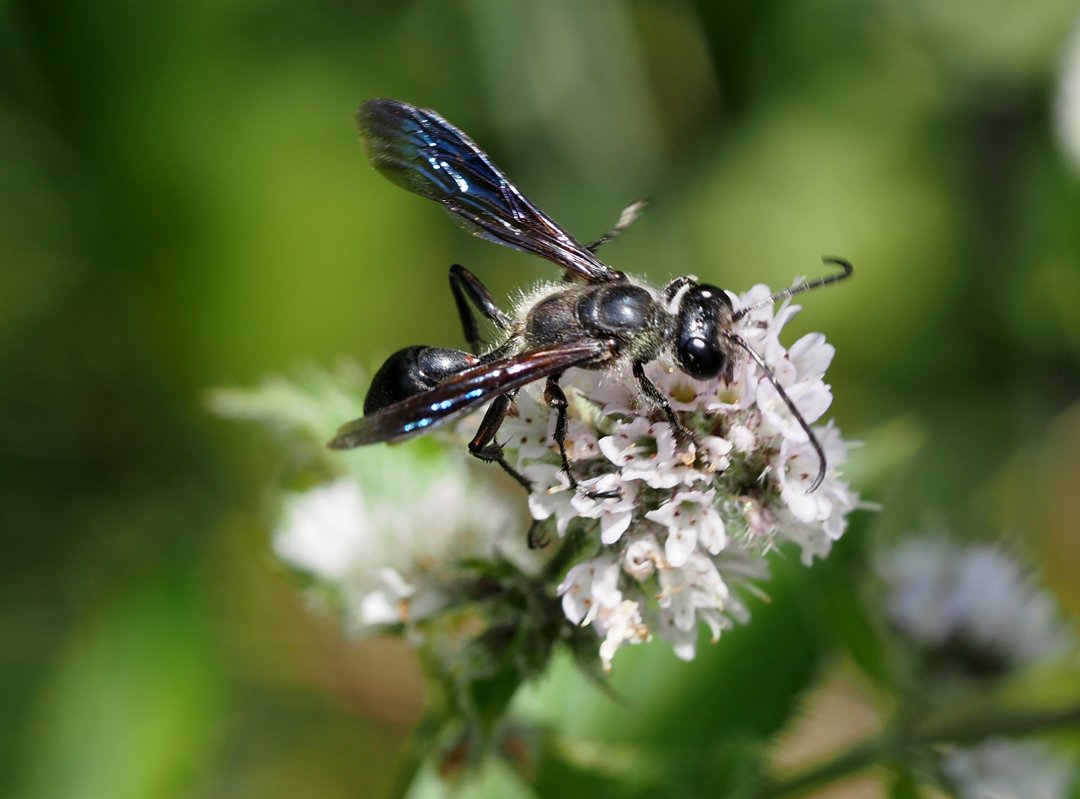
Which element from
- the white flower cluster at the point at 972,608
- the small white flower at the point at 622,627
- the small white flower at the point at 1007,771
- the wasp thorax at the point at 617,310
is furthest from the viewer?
the white flower cluster at the point at 972,608

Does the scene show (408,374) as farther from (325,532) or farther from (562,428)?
(325,532)

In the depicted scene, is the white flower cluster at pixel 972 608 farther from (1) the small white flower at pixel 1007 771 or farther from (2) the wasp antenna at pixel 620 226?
(2) the wasp antenna at pixel 620 226

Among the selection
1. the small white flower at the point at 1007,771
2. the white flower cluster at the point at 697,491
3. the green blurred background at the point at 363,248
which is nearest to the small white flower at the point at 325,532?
the white flower cluster at the point at 697,491

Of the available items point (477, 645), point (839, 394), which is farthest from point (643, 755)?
point (839, 394)

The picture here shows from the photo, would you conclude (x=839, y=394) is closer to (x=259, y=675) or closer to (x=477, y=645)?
(x=259, y=675)

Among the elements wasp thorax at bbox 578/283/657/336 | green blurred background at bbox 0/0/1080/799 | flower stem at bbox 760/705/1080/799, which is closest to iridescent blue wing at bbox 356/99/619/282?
wasp thorax at bbox 578/283/657/336

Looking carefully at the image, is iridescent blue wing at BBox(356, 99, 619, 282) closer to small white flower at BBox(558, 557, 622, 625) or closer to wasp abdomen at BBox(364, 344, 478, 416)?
wasp abdomen at BBox(364, 344, 478, 416)
